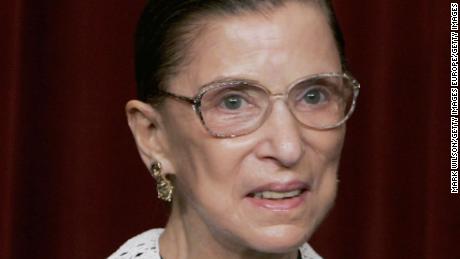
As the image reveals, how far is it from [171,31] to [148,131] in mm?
167

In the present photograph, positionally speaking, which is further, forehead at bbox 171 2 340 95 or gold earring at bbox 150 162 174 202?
gold earring at bbox 150 162 174 202

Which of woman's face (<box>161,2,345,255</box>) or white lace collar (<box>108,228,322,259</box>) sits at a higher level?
woman's face (<box>161,2,345,255</box>)

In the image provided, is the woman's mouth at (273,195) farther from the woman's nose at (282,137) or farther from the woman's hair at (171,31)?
the woman's hair at (171,31)

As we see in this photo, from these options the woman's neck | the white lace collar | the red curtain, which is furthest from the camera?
the red curtain

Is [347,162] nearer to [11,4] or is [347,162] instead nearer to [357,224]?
[357,224]

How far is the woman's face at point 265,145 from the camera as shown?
1109mm

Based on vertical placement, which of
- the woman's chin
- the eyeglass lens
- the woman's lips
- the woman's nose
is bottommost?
the woman's chin

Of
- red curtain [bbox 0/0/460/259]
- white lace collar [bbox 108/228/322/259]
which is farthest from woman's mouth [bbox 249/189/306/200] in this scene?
red curtain [bbox 0/0/460/259]

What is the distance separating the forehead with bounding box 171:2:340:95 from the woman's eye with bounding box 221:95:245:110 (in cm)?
3

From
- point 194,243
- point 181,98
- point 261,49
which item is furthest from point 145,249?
point 261,49

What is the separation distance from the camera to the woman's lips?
112cm

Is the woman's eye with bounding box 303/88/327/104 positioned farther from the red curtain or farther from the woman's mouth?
the red curtain

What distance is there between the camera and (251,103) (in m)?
1.13

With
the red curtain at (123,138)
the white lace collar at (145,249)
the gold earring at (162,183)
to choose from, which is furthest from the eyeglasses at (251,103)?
the red curtain at (123,138)
